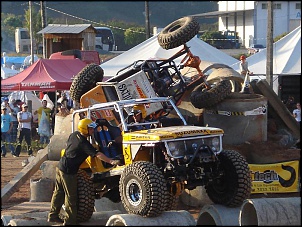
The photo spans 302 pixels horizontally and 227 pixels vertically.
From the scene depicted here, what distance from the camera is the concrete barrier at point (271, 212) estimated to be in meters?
10.5

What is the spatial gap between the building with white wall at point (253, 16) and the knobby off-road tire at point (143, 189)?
15.7 m

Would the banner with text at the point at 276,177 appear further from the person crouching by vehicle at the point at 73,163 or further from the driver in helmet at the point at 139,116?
the person crouching by vehicle at the point at 73,163

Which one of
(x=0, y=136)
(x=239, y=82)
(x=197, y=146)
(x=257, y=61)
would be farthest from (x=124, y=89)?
(x=257, y=61)

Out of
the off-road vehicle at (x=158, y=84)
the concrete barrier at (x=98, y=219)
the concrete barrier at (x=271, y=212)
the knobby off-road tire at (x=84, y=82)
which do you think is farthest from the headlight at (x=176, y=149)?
the knobby off-road tire at (x=84, y=82)

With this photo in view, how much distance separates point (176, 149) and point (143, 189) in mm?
821

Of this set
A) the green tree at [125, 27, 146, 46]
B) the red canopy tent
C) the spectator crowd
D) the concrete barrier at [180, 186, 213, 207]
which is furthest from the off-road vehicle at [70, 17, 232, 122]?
the green tree at [125, 27, 146, 46]

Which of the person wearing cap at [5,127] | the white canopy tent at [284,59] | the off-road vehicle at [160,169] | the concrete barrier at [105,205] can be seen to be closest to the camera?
the off-road vehicle at [160,169]

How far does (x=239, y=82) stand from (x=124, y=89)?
333 cm

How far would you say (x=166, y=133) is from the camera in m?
10.7

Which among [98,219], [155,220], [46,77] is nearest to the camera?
[155,220]

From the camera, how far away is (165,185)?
1037 cm

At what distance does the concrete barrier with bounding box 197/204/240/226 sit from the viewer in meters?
10.7

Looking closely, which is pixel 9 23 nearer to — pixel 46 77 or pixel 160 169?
pixel 46 77

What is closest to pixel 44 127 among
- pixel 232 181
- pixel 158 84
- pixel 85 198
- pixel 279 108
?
pixel 158 84
